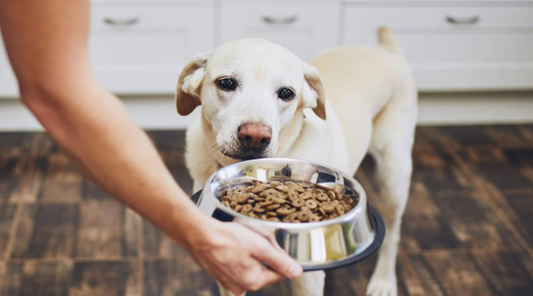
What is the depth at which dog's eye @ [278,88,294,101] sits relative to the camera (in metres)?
1.51

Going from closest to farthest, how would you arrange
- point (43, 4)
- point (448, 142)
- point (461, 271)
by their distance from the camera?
point (43, 4)
point (461, 271)
point (448, 142)

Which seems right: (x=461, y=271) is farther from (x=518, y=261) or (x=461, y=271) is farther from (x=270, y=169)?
(x=270, y=169)

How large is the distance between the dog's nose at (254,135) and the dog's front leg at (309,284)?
1.51 ft

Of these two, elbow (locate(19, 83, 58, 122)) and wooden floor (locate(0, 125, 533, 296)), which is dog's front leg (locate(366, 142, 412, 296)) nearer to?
wooden floor (locate(0, 125, 533, 296))

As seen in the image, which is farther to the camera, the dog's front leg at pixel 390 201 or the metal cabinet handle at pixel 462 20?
the metal cabinet handle at pixel 462 20

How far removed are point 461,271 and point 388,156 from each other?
53 centimetres

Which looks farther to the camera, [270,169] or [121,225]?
[121,225]

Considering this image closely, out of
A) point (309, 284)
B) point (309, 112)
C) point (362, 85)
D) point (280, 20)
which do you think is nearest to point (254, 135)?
point (309, 112)

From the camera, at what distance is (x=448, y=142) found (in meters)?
3.31

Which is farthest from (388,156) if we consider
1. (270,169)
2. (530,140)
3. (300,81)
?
(530,140)

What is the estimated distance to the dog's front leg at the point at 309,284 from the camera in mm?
1700

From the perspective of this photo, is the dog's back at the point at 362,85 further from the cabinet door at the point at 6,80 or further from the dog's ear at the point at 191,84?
the cabinet door at the point at 6,80

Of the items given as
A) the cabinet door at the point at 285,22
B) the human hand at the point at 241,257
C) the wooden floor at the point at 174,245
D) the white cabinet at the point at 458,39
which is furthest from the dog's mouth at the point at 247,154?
the white cabinet at the point at 458,39

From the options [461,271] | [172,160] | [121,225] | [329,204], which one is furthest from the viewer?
[172,160]
